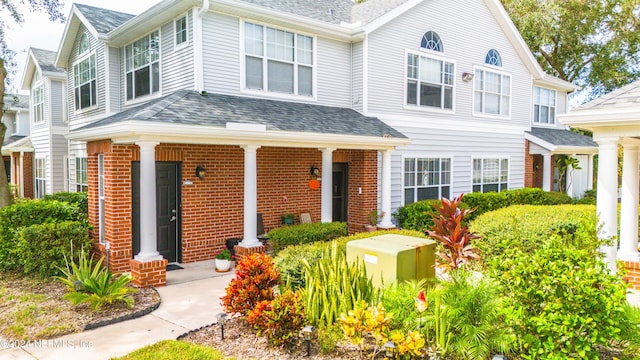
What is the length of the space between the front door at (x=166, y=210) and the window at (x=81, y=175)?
624cm

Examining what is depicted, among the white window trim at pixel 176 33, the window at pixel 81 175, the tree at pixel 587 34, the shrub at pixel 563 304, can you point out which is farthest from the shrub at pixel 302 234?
the tree at pixel 587 34

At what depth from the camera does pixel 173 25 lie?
11.1 meters

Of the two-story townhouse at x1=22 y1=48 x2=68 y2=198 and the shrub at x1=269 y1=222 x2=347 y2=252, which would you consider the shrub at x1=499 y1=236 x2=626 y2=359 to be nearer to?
the shrub at x1=269 y1=222 x2=347 y2=252

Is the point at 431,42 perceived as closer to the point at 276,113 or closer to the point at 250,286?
the point at 276,113

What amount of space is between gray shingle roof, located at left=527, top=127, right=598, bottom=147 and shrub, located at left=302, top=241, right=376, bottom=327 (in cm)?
1528

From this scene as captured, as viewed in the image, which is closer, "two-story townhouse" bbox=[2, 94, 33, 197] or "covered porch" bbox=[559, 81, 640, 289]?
"covered porch" bbox=[559, 81, 640, 289]

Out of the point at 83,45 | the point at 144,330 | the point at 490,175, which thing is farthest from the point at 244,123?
the point at 490,175

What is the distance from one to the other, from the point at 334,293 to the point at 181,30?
8.20 metres

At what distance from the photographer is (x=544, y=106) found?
20.0 meters

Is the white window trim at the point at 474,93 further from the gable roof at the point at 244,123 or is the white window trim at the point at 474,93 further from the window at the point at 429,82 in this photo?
the gable roof at the point at 244,123

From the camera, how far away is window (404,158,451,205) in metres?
14.0

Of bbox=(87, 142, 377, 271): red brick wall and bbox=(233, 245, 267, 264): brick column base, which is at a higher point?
bbox=(87, 142, 377, 271): red brick wall

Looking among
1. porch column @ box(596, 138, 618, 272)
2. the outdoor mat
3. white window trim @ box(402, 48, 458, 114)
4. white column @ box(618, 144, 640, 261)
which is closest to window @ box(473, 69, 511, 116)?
white window trim @ box(402, 48, 458, 114)

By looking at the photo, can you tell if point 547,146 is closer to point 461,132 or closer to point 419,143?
point 461,132
